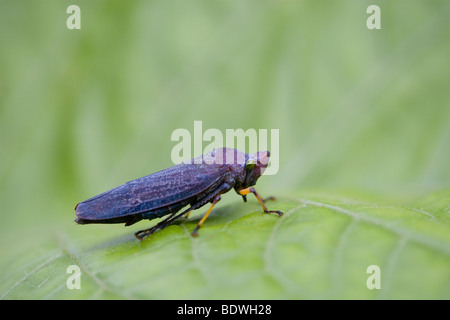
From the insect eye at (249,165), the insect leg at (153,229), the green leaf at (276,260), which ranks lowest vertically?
the insect leg at (153,229)

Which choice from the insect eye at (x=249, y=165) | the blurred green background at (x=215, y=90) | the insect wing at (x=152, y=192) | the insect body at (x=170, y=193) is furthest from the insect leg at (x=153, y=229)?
the blurred green background at (x=215, y=90)

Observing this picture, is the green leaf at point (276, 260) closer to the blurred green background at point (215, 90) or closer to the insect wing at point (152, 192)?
the insect wing at point (152, 192)

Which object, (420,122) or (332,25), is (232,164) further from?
(332,25)

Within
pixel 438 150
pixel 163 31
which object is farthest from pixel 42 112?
pixel 438 150

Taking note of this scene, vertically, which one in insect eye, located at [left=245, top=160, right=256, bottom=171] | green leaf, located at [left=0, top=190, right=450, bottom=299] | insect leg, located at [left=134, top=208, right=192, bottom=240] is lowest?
insect leg, located at [left=134, top=208, right=192, bottom=240]

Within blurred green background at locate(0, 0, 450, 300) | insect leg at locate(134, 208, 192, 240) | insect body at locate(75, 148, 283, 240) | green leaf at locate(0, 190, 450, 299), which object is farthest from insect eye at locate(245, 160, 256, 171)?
blurred green background at locate(0, 0, 450, 300)

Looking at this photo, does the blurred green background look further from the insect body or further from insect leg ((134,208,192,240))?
insect leg ((134,208,192,240))

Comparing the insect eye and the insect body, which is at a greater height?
the insect eye
